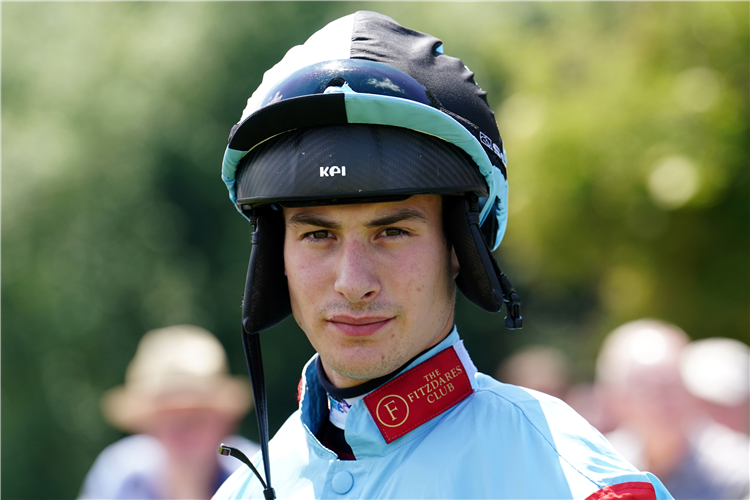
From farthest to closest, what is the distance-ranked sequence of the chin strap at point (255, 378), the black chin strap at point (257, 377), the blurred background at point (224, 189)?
1. the blurred background at point (224, 189)
2. the black chin strap at point (257, 377)
3. the chin strap at point (255, 378)

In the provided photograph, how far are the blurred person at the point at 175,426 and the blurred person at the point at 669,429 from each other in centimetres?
197

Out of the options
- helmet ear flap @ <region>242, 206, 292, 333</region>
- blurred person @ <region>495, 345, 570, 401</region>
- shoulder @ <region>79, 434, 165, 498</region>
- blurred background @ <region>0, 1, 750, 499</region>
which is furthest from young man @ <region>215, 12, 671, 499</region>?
blurred background @ <region>0, 1, 750, 499</region>

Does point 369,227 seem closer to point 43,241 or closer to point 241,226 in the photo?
point 241,226

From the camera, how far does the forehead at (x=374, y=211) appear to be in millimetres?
1827

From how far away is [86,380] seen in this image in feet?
29.0

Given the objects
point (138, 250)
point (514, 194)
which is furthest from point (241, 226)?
point (514, 194)

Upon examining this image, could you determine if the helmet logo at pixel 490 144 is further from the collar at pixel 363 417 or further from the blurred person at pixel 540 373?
the blurred person at pixel 540 373

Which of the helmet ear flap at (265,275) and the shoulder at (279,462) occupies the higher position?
the helmet ear flap at (265,275)

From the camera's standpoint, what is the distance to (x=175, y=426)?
12.6 ft

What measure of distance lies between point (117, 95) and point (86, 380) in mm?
3674

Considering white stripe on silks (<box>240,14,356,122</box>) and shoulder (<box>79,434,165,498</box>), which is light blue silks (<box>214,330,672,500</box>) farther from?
shoulder (<box>79,434,165,498</box>)

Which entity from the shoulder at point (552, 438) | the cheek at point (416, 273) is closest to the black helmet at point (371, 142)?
the cheek at point (416, 273)

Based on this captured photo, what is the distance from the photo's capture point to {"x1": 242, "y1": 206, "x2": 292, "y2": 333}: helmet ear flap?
2133mm

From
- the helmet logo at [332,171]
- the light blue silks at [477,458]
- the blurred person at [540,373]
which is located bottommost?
the blurred person at [540,373]
